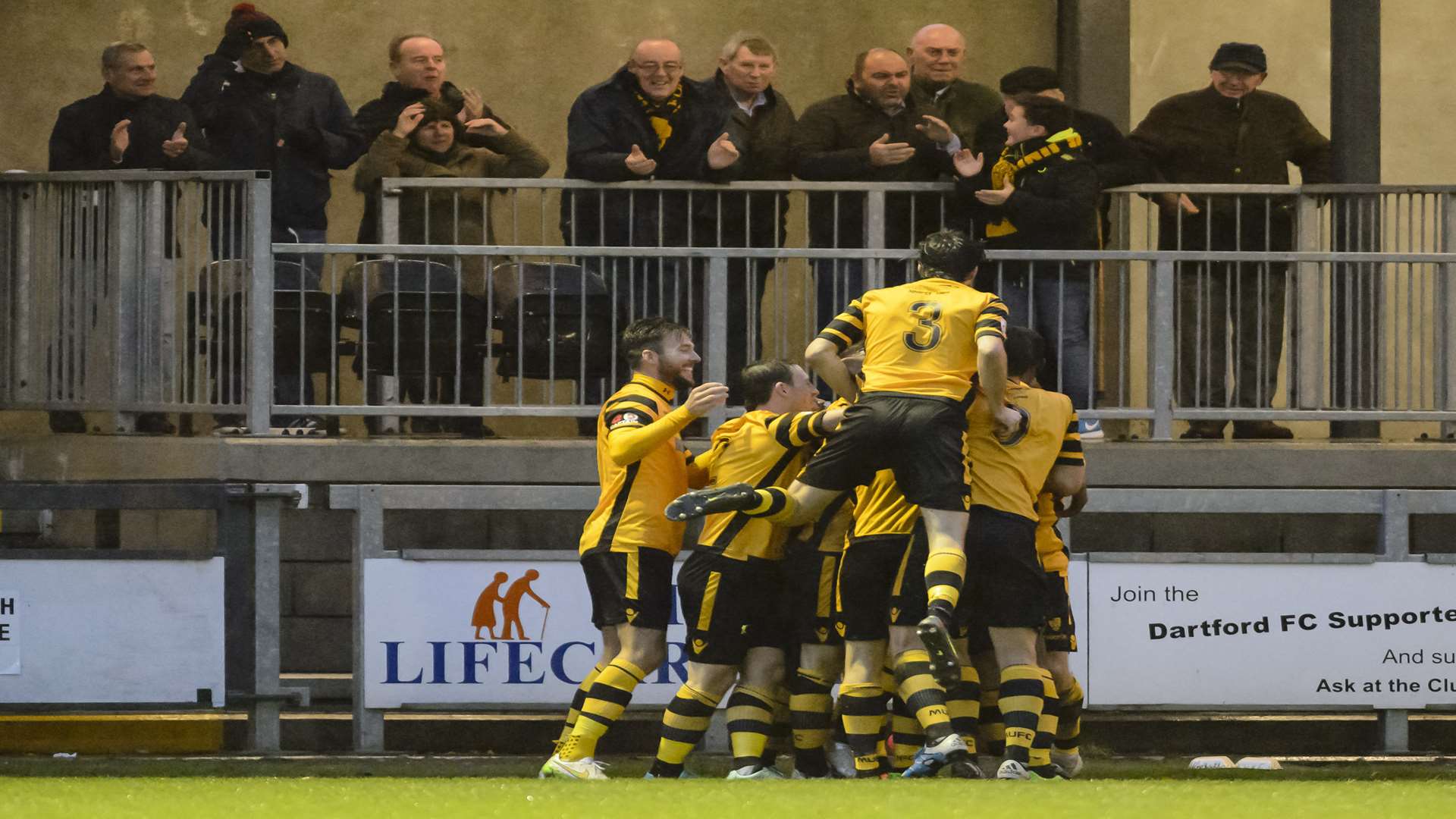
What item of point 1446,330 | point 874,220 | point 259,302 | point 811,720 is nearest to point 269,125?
point 259,302

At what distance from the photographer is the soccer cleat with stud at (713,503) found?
8391mm

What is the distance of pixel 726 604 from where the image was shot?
8.89 m

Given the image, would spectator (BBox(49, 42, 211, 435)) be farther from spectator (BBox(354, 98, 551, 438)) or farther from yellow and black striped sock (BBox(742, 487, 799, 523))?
yellow and black striped sock (BBox(742, 487, 799, 523))

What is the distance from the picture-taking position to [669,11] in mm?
15203

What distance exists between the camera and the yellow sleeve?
8.86m

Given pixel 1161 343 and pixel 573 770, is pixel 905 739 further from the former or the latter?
pixel 1161 343

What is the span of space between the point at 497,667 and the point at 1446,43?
806cm

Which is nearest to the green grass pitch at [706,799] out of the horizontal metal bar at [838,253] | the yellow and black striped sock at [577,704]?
the yellow and black striped sock at [577,704]

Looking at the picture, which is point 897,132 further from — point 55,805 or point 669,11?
point 55,805

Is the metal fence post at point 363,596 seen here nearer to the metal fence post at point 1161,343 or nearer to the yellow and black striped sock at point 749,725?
the yellow and black striped sock at point 749,725

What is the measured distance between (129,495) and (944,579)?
4.35 metres

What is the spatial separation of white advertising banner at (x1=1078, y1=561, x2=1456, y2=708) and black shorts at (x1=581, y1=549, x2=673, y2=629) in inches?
98.3

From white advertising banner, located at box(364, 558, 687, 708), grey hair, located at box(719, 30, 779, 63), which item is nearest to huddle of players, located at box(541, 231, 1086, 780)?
white advertising banner, located at box(364, 558, 687, 708)

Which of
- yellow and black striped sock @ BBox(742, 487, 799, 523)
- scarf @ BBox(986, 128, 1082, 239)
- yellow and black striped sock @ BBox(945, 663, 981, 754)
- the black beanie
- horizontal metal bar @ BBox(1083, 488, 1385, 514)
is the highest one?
the black beanie
